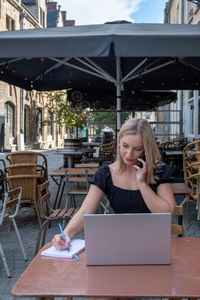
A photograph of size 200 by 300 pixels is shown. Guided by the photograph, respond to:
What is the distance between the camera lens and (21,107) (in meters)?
25.1

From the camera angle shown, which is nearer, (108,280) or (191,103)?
(108,280)

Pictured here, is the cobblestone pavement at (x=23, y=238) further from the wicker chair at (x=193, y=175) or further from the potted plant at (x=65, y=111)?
the potted plant at (x=65, y=111)

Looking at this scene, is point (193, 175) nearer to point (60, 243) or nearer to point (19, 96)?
point (60, 243)

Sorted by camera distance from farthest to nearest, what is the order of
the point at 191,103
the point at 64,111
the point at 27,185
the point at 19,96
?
the point at 64,111 < the point at 19,96 < the point at 191,103 < the point at 27,185

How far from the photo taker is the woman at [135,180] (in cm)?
211

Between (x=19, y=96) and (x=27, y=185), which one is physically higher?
(x=19, y=96)

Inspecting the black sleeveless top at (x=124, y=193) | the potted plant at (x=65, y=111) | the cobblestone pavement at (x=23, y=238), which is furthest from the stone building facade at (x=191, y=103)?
the black sleeveless top at (x=124, y=193)

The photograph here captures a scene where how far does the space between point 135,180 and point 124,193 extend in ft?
0.34

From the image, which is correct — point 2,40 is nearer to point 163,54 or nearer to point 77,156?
point 163,54

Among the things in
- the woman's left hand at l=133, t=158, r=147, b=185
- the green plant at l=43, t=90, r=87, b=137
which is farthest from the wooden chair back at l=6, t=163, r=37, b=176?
the green plant at l=43, t=90, r=87, b=137

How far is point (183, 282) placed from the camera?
56.6 inches

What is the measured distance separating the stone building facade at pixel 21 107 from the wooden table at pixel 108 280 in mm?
19067

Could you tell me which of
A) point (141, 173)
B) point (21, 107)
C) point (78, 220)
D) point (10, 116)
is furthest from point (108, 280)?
point (21, 107)

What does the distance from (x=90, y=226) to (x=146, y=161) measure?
0.72m
